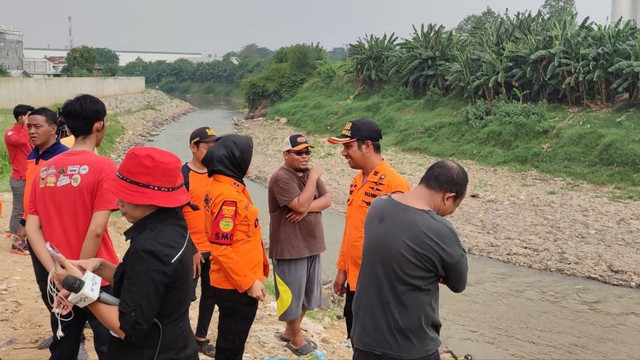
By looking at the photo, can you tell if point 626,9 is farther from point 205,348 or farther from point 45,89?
point 45,89

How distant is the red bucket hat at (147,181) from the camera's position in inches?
91.7

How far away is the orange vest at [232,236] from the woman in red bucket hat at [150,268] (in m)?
0.79

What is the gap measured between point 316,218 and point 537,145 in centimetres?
1274

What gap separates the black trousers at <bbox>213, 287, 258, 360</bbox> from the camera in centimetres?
332

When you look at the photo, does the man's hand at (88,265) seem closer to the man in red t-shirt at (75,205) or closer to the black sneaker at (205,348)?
the man in red t-shirt at (75,205)

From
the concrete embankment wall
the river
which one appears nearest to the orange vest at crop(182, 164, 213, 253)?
the river

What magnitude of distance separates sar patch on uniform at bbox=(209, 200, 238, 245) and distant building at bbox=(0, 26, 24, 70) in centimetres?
4934

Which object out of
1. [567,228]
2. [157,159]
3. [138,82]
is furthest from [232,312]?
[138,82]

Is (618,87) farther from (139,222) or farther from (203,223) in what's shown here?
(139,222)

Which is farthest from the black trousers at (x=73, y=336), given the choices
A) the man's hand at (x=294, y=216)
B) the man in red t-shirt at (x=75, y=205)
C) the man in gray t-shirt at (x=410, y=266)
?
the man's hand at (x=294, y=216)

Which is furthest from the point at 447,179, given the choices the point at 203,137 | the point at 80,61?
the point at 80,61

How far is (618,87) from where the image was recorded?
15570 mm

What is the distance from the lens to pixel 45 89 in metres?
29.8

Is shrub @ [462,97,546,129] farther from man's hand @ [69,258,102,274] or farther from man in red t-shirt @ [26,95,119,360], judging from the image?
man's hand @ [69,258,102,274]
